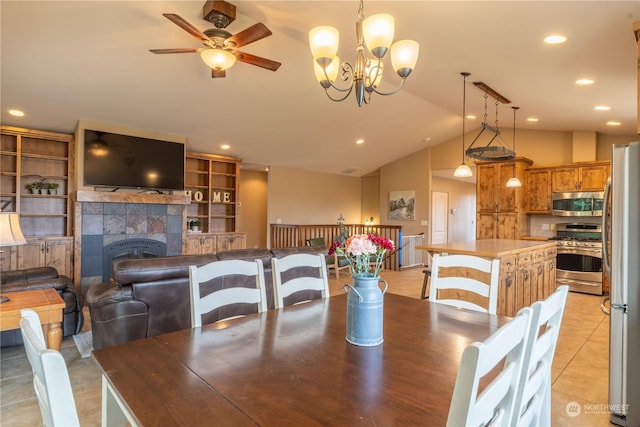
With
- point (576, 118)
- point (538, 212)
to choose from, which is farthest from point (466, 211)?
point (576, 118)

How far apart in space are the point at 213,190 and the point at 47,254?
3.14 meters

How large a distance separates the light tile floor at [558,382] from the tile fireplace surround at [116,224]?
176 centimetres

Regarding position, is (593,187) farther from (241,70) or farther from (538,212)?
(241,70)

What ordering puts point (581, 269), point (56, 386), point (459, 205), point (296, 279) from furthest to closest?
point (459, 205)
point (581, 269)
point (296, 279)
point (56, 386)

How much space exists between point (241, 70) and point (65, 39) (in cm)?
188

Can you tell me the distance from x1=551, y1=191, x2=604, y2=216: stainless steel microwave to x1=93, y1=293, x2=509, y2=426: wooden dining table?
579 centimetres

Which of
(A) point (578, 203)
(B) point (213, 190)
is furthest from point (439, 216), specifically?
(B) point (213, 190)

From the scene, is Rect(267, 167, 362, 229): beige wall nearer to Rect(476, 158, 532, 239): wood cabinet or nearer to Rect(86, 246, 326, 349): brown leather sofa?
Rect(476, 158, 532, 239): wood cabinet

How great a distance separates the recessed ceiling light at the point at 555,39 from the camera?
9.20 ft

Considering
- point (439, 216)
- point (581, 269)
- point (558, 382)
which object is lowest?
point (558, 382)

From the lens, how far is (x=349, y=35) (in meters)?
3.69

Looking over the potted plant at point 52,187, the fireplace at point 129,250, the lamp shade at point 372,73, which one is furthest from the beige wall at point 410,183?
the potted plant at point 52,187

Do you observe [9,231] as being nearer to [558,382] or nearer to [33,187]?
[33,187]

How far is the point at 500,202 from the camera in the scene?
23.0 ft
